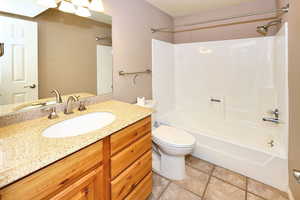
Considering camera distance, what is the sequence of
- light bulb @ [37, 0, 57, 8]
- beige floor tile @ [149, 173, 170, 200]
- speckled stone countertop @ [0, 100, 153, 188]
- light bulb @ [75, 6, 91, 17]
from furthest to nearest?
beige floor tile @ [149, 173, 170, 200], light bulb @ [75, 6, 91, 17], light bulb @ [37, 0, 57, 8], speckled stone countertop @ [0, 100, 153, 188]

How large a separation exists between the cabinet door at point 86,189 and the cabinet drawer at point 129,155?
4.1 inches

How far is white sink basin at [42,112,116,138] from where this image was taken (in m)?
1.03

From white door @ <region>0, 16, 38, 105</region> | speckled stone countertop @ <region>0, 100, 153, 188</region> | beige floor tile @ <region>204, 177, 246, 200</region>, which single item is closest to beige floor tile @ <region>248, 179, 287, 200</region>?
beige floor tile @ <region>204, 177, 246, 200</region>

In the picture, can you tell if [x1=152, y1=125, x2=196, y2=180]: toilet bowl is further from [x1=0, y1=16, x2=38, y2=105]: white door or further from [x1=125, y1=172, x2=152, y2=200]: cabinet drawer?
[x1=0, y1=16, x2=38, y2=105]: white door

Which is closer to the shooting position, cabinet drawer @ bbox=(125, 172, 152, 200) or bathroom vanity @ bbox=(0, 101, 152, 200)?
bathroom vanity @ bbox=(0, 101, 152, 200)

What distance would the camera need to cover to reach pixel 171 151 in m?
1.60

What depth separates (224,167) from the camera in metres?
1.87

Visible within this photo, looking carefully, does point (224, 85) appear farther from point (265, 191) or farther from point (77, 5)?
point (77, 5)

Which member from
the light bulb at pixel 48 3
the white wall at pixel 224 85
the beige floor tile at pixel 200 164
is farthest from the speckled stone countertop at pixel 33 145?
the white wall at pixel 224 85

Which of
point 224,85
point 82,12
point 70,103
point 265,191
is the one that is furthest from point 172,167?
point 82,12

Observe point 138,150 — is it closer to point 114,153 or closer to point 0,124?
point 114,153

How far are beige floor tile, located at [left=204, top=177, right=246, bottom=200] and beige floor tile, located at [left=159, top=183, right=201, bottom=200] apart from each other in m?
0.14

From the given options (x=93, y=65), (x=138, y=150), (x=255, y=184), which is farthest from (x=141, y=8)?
(x=255, y=184)

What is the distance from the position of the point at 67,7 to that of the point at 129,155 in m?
1.33
